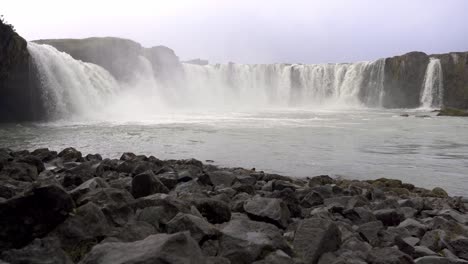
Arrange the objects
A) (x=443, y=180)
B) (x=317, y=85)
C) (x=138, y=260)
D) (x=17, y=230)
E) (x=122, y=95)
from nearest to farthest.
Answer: (x=138, y=260) → (x=17, y=230) → (x=443, y=180) → (x=122, y=95) → (x=317, y=85)

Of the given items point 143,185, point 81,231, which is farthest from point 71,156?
point 81,231

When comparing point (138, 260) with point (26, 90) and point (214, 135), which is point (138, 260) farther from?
point (26, 90)

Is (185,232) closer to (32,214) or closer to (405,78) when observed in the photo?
(32,214)

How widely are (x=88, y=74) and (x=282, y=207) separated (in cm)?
3339

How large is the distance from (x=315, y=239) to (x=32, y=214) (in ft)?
6.68

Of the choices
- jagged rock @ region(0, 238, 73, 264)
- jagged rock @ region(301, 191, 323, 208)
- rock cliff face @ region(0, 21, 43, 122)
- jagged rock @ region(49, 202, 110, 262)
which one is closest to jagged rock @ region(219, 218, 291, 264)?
jagged rock @ region(49, 202, 110, 262)

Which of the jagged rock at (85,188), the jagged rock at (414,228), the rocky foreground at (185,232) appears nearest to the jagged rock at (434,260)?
the rocky foreground at (185,232)

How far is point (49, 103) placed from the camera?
27.8 m

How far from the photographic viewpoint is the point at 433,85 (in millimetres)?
53875

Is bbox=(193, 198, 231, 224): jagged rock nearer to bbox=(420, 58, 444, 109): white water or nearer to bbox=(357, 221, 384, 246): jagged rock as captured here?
bbox=(357, 221, 384, 246): jagged rock

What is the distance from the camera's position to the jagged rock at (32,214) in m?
3.09

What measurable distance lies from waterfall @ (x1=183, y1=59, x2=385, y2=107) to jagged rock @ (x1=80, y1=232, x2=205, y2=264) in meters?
54.2

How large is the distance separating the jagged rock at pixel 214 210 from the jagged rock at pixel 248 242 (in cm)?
40

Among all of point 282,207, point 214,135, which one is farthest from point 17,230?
point 214,135
